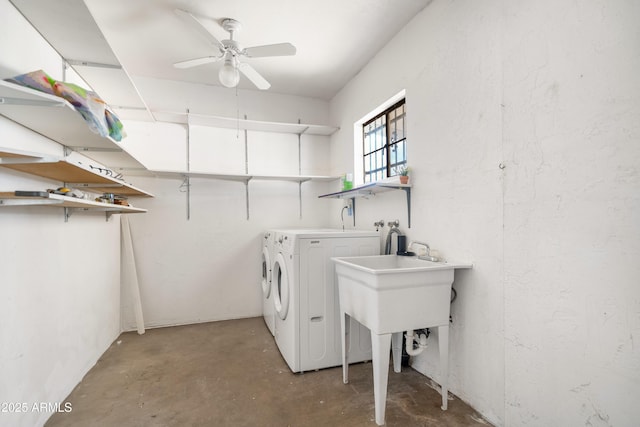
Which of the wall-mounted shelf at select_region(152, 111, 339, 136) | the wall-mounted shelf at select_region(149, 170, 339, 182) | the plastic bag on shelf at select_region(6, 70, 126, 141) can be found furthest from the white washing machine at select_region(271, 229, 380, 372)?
the wall-mounted shelf at select_region(152, 111, 339, 136)

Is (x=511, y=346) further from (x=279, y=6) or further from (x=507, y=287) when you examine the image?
(x=279, y=6)

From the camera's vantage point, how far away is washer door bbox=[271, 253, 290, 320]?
91.5 inches

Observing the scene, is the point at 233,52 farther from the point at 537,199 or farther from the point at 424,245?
the point at 537,199

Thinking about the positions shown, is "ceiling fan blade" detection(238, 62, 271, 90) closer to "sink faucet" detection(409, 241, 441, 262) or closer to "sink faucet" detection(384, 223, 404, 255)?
"sink faucet" detection(384, 223, 404, 255)

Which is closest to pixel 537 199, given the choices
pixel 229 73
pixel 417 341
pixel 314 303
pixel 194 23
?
pixel 417 341

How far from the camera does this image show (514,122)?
1.51m

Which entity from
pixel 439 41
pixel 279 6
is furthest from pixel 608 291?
pixel 279 6

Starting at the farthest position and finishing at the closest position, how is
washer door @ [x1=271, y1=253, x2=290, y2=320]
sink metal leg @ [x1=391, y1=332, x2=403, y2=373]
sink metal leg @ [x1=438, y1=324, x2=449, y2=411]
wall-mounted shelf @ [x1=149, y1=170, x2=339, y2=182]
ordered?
wall-mounted shelf @ [x1=149, y1=170, x2=339, y2=182], washer door @ [x1=271, y1=253, x2=290, y2=320], sink metal leg @ [x1=391, y1=332, x2=403, y2=373], sink metal leg @ [x1=438, y1=324, x2=449, y2=411]

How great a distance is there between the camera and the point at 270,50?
2.07 m

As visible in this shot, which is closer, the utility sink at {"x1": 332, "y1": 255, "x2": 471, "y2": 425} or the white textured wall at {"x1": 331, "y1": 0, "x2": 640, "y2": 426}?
the white textured wall at {"x1": 331, "y1": 0, "x2": 640, "y2": 426}

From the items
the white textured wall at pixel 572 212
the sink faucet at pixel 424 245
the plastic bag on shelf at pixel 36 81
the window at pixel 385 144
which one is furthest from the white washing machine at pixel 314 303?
the plastic bag on shelf at pixel 36 81

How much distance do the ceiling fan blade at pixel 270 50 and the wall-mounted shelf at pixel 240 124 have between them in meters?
1.22

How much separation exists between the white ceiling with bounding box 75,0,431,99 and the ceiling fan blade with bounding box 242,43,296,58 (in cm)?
36

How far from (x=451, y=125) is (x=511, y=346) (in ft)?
4.49
